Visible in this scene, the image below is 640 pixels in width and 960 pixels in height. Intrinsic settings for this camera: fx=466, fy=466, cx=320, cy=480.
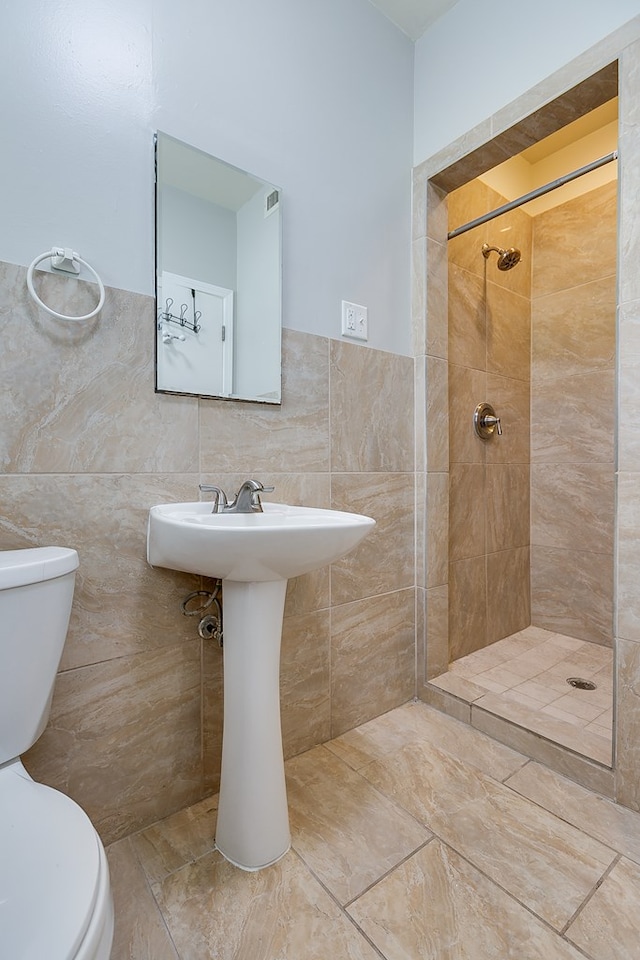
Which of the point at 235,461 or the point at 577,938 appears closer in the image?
the point at 577,938

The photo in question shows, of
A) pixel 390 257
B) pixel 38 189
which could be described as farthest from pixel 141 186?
pixel 390 257

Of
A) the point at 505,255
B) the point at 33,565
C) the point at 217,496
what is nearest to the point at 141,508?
the point at 217,496

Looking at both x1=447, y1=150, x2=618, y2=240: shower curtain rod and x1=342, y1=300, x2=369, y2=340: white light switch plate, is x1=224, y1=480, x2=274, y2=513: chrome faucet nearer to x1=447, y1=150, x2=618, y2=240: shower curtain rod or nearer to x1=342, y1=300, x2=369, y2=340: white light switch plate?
x1=342, y1=300, x2=369, y2=340: white light switch plate

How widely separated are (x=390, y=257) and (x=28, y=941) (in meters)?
1.90

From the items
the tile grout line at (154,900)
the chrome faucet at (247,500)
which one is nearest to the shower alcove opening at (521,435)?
the chrome faucet at (247,500)

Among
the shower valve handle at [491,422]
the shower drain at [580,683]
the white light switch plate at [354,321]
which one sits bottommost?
the shower drain at [580,683]

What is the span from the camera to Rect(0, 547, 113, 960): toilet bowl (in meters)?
0.51

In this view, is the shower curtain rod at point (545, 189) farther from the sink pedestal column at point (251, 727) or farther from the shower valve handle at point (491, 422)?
the sink pedestal column at point (251, 727)

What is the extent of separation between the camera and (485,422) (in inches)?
86.5

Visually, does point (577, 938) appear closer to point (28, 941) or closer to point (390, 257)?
point (28, 941)

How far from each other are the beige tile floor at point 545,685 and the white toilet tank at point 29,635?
1382 mm

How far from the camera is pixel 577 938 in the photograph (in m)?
0.92

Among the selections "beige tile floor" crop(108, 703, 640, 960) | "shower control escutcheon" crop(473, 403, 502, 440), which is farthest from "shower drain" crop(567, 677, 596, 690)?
"shower control escutcheon" crop(473, 403, 502, 440)

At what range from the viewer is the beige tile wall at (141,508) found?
1040mm
